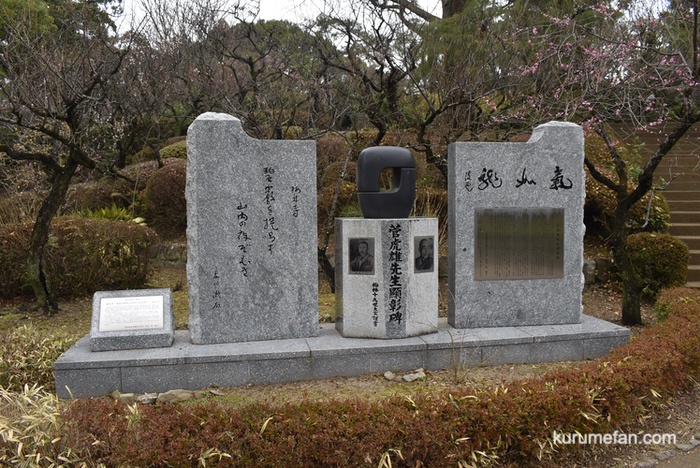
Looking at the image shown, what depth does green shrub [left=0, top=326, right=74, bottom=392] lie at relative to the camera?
437 centimetres

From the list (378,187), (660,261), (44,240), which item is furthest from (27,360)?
(660,261)

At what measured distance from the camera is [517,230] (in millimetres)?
5156

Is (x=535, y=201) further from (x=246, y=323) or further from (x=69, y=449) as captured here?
(x=69, y=449)

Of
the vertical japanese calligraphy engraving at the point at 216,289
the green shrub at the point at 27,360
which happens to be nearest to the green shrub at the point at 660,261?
the vertical japanese calligraphy engraving at the point at 216,289

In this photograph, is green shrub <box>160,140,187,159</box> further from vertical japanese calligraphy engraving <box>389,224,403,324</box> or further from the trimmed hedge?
the trimmed hedge

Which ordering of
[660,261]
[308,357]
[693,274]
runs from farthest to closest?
[693,274] → [660,261] → [308,357]

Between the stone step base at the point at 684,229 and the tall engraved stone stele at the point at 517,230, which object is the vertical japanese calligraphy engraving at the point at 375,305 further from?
the stone step base at the point at 684,229

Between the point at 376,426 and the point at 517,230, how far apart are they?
2842 millimetres

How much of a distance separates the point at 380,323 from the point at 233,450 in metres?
2.17

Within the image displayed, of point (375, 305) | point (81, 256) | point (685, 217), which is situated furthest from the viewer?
point (685, 217)

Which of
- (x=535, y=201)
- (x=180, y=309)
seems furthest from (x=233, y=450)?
(x=180, y=309)

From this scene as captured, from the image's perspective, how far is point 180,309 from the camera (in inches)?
273

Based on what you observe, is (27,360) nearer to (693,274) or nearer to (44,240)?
(44,240)

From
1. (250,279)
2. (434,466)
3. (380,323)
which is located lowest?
(434,466)
